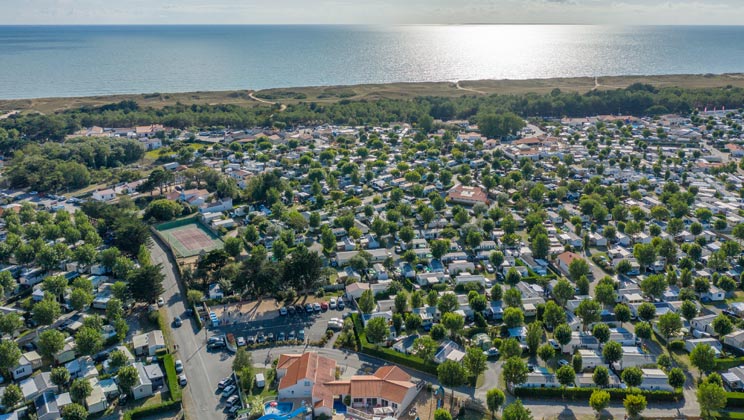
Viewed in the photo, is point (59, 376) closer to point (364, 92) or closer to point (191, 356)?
point (191, 356)

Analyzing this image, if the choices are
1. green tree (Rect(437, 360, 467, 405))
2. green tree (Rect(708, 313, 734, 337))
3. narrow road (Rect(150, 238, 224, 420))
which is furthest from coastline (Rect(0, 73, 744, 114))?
green tree (Rect(437, 360, 467, 405))

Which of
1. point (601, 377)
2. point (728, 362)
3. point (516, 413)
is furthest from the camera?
point (728, 362)

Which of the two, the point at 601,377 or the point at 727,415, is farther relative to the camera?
the point at 601,377

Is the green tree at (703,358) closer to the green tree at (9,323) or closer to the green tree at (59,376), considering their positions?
the green tree at (59,376)

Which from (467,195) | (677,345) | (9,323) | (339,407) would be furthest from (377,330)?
(467,195)

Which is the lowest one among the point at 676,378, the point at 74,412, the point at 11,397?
the point at 11,397

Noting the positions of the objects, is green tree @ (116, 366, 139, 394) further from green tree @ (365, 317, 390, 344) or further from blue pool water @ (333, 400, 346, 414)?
green tree @ (365, 317, 390, 344)
